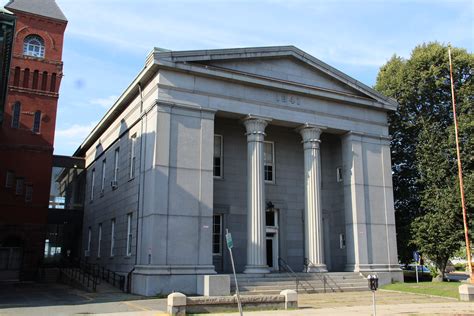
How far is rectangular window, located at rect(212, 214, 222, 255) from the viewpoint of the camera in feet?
84.3

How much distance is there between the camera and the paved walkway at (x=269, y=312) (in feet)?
51.8

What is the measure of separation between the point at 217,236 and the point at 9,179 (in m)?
18.2

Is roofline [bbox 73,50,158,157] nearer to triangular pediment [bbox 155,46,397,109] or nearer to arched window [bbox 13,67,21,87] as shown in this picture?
triangular pediment [bbox 155,46,397,109]

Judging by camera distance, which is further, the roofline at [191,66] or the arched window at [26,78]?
the arched window at [26,78]

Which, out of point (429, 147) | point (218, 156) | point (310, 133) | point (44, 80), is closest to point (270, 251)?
point (218, 156)

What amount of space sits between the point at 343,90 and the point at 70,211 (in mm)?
23693

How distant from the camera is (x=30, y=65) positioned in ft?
121

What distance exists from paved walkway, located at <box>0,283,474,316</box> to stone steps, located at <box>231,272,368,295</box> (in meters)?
1.21

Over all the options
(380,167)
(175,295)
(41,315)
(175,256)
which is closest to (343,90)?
(380,167)

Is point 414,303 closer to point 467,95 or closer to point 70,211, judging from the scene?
point 467,95

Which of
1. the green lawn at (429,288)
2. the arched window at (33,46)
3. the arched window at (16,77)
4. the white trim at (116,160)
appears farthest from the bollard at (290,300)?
the arched window at (33,46)

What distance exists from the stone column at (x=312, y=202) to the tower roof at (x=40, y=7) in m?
24.7

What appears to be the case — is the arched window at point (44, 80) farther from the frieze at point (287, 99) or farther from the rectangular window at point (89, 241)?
the frieze at point (287, 99)

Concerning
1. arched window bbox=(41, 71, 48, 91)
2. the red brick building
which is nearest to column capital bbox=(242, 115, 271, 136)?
the red brick building
